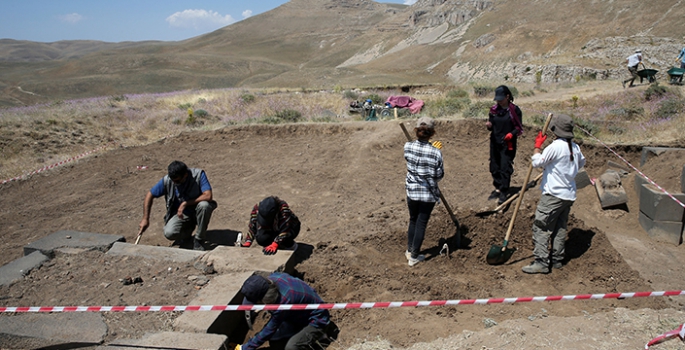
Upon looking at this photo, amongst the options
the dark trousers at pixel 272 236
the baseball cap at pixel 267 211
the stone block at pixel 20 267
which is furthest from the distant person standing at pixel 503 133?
the stone block at pixel 20 267

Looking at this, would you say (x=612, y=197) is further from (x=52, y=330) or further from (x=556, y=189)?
(x=52, y=330)

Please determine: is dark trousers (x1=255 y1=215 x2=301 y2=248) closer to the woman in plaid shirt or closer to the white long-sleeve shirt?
the woman in plaid shirt

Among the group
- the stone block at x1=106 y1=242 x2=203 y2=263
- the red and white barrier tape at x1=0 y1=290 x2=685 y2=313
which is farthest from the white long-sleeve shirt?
the stone block at x1=106 y1=242 x2=203 y2=263

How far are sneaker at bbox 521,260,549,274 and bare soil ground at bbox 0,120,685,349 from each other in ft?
0.22

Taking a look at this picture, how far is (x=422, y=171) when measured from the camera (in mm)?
4625

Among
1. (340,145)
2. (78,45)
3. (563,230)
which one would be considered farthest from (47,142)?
(78,45)

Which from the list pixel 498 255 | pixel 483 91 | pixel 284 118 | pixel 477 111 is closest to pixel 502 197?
pixel 498 255

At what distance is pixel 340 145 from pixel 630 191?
5666 millimetres

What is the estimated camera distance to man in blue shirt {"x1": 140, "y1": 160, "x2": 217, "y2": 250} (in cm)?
542

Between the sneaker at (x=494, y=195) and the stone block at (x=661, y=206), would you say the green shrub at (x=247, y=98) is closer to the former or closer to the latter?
the sneaker at (x=494, y=195)

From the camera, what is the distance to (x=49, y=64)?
10325 cm

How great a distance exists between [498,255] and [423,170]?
1.47m

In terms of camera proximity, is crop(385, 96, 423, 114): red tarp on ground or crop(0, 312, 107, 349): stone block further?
crop(385, 96, 423, 114): red tarp on ground

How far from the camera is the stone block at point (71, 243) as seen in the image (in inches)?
204
